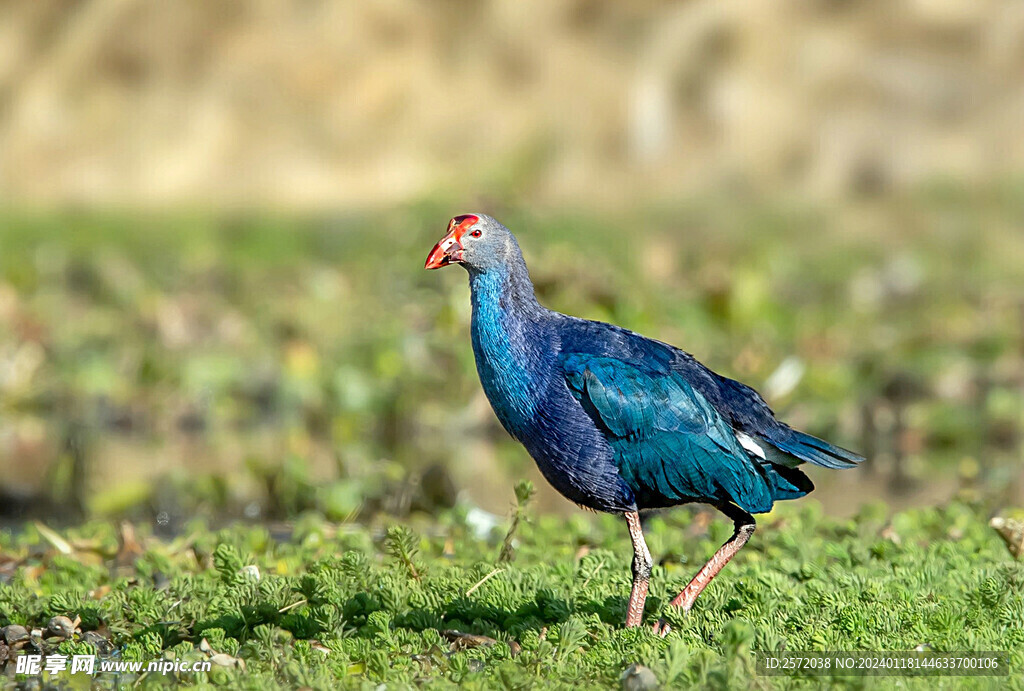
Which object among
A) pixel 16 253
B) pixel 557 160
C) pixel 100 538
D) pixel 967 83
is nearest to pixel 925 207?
pixel 967 83

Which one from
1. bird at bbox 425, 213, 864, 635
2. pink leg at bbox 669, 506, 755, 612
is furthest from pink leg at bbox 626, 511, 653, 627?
pink leg at bbox 669, 506, 755, 612

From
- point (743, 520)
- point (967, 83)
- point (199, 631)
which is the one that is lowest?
point (199, 631)

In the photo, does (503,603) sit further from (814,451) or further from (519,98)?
(519,98)

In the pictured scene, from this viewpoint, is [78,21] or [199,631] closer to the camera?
[199,631]

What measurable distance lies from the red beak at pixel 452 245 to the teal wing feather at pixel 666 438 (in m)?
0.48

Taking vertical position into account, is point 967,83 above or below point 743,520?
above

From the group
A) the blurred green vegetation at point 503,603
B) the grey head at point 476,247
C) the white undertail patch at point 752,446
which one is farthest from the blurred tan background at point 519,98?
the white undertail patch at point 752,446

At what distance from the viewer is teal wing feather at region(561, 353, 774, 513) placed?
3.85m

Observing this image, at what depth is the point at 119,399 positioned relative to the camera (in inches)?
344

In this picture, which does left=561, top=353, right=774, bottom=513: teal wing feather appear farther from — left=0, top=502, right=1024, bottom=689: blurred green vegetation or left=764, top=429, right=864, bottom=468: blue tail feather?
left=0, top=502, right=1024, bottom=689: blurred green vegetation

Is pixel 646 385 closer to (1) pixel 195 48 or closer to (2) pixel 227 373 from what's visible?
(2) pixel 227 373

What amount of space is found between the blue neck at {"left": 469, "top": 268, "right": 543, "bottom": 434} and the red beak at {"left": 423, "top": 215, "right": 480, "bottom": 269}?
98 millimetres

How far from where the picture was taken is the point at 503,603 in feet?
13.5

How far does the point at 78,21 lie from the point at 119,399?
292 inches
